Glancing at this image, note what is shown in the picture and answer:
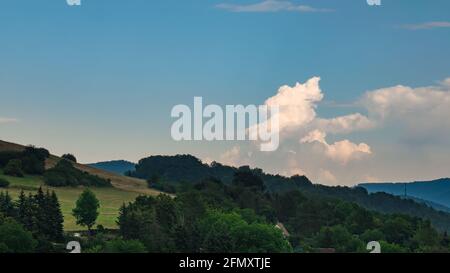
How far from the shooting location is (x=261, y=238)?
17475cm

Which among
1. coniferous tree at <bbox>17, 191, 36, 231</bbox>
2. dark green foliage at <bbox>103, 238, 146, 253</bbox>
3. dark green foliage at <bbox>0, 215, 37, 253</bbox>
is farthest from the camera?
coniferous tree at <bbox>17, 191, 36, 231</bbox>

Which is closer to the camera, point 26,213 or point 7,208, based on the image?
point 26,213

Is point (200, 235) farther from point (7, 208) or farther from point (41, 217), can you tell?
point (7, 208)

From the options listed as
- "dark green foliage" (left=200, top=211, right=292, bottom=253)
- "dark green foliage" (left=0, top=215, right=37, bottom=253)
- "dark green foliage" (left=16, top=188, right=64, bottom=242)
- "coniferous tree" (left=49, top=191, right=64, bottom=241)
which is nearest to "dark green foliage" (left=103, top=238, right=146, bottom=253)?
"dark green foliage" (left=200, top=211, right=292, bottom=253)

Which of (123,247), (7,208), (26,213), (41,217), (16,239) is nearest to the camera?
(123,247)

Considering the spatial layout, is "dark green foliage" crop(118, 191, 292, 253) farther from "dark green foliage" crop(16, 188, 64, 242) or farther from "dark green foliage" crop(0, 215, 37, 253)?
"dark green foliage" crop(0, 215, 37, 253)

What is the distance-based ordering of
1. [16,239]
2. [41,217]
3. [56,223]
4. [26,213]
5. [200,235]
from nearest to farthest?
[16,239], [56,223], [200,235], [41,217], [26,213]

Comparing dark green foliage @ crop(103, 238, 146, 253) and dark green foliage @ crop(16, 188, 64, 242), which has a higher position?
dark green foliage @ crop(16, 188, 64, 242)

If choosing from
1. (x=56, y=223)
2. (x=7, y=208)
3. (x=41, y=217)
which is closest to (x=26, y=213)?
(x=41, y=217)

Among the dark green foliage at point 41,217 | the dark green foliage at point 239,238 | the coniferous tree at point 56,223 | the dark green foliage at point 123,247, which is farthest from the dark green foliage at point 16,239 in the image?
the dark green foliage at point 239,238

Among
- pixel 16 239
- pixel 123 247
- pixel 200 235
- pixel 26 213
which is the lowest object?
pixel 123 247

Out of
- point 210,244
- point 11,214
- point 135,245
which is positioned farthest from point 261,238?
point 11,214
